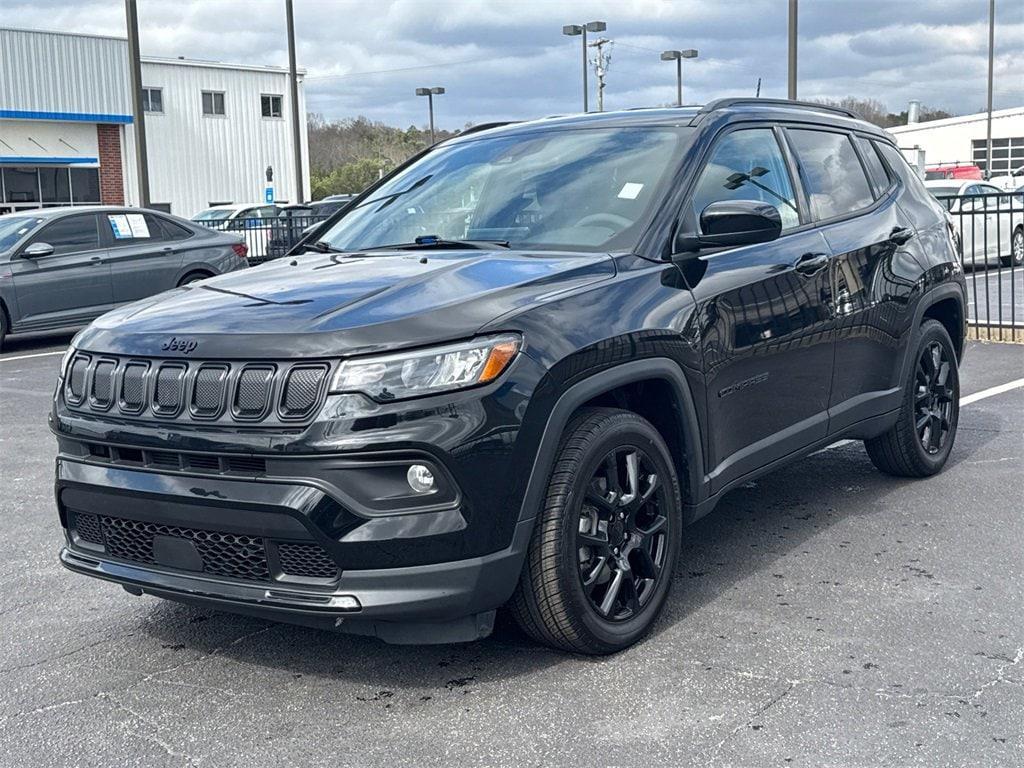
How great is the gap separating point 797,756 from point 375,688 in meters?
1.27

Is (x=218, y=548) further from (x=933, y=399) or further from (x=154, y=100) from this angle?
(x=154, y=100)

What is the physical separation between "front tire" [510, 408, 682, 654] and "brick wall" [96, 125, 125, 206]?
4034 centimetres

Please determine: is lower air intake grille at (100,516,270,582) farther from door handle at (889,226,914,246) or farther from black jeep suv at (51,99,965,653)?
door handle at (889,226,914,246)

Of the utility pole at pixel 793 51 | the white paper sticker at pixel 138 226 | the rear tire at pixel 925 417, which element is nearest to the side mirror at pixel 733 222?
the rear tire at pixel 925 417

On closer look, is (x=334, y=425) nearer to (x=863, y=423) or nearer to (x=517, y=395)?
(x=517, y=395)

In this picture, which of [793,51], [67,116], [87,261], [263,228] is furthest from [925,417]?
[67,116]

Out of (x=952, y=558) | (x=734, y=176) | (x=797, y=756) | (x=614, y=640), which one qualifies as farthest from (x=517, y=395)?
(x=952, y=558)

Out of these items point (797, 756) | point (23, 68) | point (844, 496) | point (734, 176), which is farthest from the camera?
point (23, 68)

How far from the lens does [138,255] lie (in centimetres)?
1402

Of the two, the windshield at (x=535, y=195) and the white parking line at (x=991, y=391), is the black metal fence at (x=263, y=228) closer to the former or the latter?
the white parking line at (x=991, y=391)

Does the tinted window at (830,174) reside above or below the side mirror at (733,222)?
above

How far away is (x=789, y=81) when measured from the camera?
65.8 feet

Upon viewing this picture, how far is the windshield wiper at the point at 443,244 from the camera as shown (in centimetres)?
446

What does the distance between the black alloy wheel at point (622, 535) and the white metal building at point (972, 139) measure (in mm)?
74078
